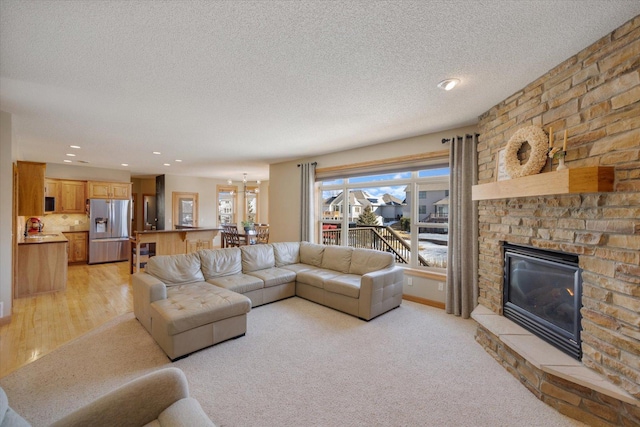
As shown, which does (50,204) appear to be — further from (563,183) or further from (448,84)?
(563,183)

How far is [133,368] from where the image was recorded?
8.34ft

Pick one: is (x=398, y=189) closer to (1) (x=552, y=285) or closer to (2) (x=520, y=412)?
(1) (x=552, y=285)

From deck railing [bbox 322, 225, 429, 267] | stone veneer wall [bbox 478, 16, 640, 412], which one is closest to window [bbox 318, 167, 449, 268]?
deck railing [bbox 322, 225, 429, 267]

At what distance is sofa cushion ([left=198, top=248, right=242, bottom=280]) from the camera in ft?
13.8

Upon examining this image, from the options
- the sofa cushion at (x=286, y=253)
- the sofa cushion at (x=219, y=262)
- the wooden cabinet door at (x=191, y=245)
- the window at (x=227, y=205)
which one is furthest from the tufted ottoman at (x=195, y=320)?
the window at (x=227, y=205)

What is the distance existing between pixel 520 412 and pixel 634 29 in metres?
2.68

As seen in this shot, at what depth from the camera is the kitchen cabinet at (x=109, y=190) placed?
24.4ft

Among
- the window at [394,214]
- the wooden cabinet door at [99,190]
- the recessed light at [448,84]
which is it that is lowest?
the window at [394,214]

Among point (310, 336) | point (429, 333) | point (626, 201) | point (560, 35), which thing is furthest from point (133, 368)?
point (560, 35)

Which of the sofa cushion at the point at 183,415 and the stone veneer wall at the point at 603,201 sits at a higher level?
the stone veneer wall at the point at 603,201

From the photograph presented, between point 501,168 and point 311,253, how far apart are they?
3326 millimetres

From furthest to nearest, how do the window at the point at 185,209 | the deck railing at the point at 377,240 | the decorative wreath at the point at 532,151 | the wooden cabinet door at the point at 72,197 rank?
the window at the point at 185,209
the wooden cabinet door at the point at 72,197
the deck railing at the point at 377,240
the decorative wreath at the point at 532,151

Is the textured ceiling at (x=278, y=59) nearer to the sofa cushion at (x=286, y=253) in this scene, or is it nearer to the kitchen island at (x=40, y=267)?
the kitchen island at (x=40, y=267)

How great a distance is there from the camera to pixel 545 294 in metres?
2.55
